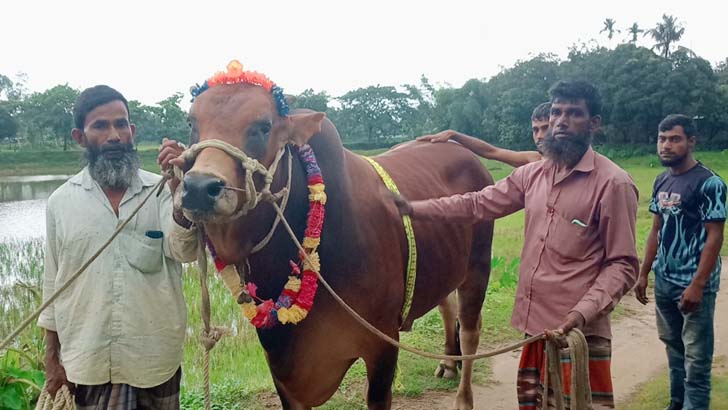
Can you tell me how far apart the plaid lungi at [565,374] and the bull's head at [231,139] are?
4.87 feet

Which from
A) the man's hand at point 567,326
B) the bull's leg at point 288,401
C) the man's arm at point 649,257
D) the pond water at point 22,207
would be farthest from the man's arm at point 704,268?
the pond water at point 22,207

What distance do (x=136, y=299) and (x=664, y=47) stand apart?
54.9 m

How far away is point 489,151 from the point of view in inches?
178

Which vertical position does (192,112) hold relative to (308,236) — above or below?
above

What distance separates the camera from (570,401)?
2.56 m

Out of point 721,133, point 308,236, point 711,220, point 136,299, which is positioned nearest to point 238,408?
point 136,299

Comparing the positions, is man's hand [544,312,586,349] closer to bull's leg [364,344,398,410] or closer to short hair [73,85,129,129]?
bull's leg [364,344,398,410]

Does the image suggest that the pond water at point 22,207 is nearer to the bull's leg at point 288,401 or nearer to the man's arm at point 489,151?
the man's arm at point 489,151

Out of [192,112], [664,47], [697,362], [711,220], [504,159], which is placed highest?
[664,47]

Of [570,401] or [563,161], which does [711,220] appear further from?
[570,401]

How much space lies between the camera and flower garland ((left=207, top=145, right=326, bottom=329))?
2557 millimetres

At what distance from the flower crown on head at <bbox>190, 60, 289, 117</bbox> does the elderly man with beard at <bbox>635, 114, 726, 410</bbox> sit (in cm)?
270

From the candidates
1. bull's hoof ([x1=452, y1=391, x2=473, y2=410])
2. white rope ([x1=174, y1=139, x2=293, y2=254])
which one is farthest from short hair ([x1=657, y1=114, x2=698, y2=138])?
white rope ([x1=174, y1=139, x2=293, y2=254])

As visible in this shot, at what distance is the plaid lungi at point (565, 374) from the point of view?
8.81ft
